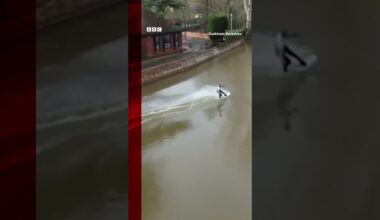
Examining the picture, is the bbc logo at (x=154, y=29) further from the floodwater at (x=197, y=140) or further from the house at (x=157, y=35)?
the floodwater at (x=197, y=140)

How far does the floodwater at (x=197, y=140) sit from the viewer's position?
130 centimetres

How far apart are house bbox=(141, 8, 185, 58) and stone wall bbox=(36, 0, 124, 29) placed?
0.10 metres

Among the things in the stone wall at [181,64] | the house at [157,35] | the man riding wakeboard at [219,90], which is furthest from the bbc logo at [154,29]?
the man riding wakeboard at [219,90]

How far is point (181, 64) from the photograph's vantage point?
1300mm

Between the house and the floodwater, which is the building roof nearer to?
the house

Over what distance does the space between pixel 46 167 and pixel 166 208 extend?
0.37 m

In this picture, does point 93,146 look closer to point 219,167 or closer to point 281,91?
point 219,167

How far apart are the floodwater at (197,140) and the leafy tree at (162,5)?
19cm

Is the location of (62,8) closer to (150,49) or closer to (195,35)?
(150,49)
